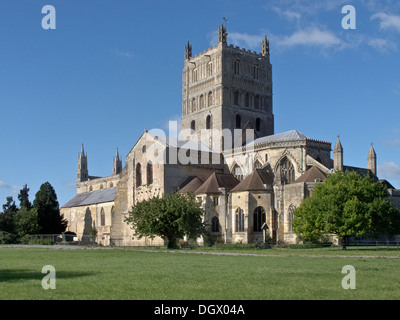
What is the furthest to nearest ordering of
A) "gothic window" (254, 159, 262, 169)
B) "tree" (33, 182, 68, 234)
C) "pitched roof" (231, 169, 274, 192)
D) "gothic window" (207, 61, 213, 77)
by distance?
"gothic window" (207, 61, 213, 77)
"tree" (33, 182, 68, 234)
"gothic window" (254, 159, 262, 169)
"pitched roof" (231, 169, 274, 192)

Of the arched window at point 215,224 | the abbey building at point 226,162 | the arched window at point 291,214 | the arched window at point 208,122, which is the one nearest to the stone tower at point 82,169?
the abbey building at point 226,162

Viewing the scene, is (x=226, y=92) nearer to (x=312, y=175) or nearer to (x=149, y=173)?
(x=149, y=173)

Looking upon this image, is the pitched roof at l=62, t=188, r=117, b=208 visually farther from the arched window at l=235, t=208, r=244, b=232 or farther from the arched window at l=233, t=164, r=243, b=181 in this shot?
the arched window at l=235, t=208, r=244, b=232

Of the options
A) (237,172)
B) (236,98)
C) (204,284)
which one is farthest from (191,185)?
(204,284)

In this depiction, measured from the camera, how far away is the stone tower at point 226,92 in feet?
253

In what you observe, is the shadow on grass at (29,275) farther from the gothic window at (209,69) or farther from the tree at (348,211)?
the gothic window at (209,69)

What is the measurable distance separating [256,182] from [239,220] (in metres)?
4.33

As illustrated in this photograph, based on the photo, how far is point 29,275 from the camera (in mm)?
20781

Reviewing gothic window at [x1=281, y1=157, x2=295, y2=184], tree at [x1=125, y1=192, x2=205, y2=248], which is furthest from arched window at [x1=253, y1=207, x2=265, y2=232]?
tree at [x1=125, y1=192, x2=205, y2=248]

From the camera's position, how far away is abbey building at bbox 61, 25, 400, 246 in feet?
183

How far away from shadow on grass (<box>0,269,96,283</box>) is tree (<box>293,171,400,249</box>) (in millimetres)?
25979

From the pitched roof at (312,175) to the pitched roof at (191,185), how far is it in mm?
11980

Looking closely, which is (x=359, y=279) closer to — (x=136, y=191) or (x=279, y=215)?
(x=279, y=215)

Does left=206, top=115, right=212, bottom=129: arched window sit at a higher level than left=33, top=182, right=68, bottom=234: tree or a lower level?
higher
